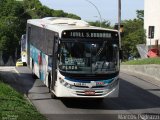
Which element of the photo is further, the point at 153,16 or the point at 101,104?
the point at 153,16

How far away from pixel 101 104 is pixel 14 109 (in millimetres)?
5324

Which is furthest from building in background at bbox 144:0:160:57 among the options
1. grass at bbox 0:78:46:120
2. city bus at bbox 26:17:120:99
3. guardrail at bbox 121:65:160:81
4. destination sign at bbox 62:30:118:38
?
grass at bbox 0:78:46:120

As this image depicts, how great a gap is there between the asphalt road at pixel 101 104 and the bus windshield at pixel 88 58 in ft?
4.93

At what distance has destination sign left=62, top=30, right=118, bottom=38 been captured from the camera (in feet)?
60.3

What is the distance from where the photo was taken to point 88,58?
18.1m

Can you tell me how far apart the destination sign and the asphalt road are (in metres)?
2.72

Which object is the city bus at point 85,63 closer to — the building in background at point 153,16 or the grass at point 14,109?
the grass at point 14,109

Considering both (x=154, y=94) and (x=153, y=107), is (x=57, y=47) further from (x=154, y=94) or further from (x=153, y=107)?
(x=154, y=94)

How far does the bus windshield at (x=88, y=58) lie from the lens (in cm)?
1798

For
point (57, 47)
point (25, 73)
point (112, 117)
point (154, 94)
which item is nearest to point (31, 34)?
point (25, 73)

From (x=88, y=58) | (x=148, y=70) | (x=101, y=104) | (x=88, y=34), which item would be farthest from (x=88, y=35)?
(x=148, y=70)
